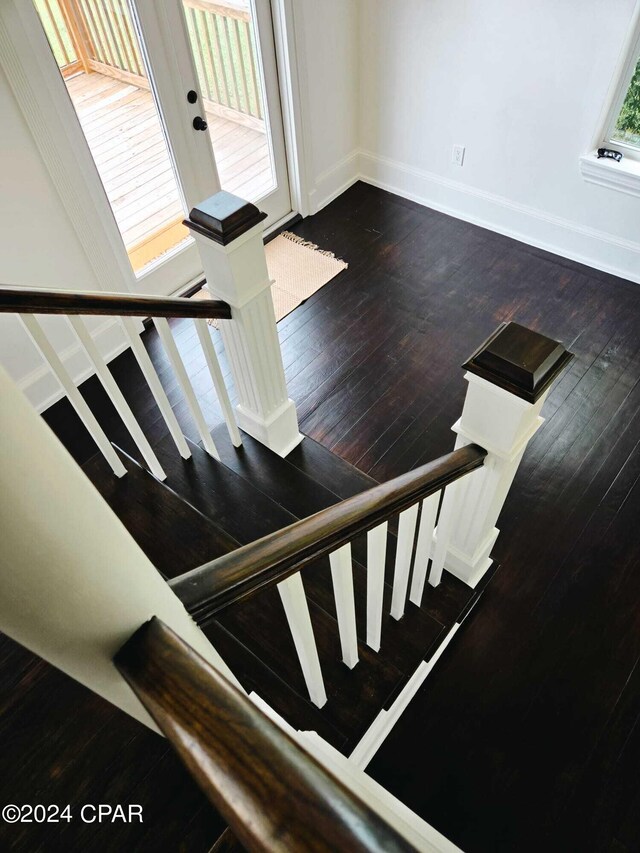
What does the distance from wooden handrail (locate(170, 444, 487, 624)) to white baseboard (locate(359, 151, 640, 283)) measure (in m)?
2.76

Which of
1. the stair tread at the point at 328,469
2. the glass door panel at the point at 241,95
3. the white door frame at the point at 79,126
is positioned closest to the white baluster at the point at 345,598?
the stair tread at the point at 328,469

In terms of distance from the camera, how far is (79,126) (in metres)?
2.25

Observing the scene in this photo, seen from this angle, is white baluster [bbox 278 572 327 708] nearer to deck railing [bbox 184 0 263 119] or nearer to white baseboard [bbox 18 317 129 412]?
white baseboard [bbox 18 317 129 412]

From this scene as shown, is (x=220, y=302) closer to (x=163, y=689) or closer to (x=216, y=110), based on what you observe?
(x=163, y=689)

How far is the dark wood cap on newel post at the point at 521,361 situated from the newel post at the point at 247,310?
32.6 inches

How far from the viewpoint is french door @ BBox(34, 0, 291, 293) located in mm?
2328

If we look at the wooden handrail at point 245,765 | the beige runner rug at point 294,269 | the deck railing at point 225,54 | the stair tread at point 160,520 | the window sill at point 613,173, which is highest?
the wooden handrail at point 245,765

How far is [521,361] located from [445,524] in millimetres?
659

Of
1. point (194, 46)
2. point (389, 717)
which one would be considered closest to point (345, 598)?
point (389, 717)

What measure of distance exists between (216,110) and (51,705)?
2.79m

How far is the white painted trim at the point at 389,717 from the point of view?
64.0 inches

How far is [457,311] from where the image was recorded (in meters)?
3.11

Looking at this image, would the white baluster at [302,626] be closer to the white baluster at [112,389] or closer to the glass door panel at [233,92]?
the white baluster at [112,389]

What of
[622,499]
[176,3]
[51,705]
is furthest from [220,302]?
[622,499]
